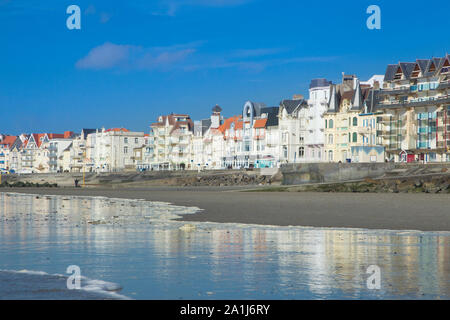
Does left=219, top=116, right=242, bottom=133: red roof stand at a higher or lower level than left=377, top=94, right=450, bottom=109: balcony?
higher

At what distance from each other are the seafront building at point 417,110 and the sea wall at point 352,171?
19.1m

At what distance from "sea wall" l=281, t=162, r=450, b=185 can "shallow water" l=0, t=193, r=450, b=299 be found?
4642 cm

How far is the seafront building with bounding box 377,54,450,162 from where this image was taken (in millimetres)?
88887

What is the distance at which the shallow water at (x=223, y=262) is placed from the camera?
37.6 ft

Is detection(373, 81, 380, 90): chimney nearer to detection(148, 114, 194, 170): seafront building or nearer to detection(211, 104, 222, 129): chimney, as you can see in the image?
detection(211, 104, 222, 129): chimney

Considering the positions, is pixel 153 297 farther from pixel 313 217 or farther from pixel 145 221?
pixel 313 217

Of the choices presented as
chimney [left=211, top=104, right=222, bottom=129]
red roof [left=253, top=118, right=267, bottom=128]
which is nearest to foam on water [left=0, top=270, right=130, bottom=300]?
red roof [left=253, top=118, right=267, bottom=128]

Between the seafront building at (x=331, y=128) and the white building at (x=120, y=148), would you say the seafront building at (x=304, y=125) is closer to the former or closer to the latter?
the seafront building at (x=331, y=128)

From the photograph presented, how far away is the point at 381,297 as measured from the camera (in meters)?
10.9

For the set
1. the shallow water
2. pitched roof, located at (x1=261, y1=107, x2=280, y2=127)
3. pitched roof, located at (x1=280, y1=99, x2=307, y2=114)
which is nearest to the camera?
the shallow water

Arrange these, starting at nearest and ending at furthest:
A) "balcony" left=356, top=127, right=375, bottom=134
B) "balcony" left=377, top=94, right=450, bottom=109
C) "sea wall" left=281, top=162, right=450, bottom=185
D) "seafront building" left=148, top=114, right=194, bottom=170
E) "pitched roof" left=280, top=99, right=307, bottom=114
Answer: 1. "sea wall" left=281, top=162, right=450, bottom=185
2. "balcony" left=377, top=94, right=450, bottom=109
3. "balcony" left=356, top=127, right=375, bottom=134
4. "pitched roof" left=280, top=99, right=307, bottom=114
5. "seafront building" left=148, top=114, right=194, bottom=170

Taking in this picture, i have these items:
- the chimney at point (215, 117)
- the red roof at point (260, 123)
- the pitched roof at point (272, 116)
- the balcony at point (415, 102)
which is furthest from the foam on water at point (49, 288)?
the chimney at point (215, 117)
